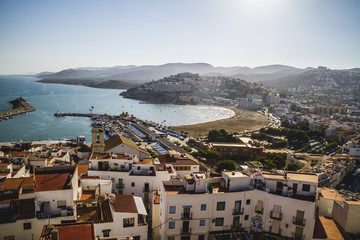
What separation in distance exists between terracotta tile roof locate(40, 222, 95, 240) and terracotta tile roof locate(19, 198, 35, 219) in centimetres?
160

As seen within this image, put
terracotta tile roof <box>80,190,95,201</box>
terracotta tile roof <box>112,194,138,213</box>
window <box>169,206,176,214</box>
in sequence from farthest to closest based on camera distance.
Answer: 1. terracotta tile roof <box>80,190,95,201</box>
2. terracotta tile roof <box>112,194,138,213</box>
3. window <box>169,206,176,214</box>

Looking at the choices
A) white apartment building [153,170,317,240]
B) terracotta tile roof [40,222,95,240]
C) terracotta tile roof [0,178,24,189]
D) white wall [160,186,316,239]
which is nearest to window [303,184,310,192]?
white apartment building [153,170,317,240]

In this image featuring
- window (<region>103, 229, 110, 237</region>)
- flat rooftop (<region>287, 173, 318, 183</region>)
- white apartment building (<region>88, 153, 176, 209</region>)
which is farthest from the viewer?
white apartment building (<region>88, 153, 176, 209</region>)

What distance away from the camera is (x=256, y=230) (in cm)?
664

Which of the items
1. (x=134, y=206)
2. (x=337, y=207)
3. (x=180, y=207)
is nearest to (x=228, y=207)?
(x=180, y=207)

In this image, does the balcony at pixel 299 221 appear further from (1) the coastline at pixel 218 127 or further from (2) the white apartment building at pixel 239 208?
(1) the coastline at pixel 218 127

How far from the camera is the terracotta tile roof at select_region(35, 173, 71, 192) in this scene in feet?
20.5

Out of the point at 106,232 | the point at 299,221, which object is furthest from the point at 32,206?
the point at 299,221

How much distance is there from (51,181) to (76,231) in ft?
8.46

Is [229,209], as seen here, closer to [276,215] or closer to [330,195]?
[276,215]

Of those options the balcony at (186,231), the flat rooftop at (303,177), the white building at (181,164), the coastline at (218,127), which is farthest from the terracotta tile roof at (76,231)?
the coastline at (218,127)

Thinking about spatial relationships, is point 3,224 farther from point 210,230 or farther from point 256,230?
point 256,230

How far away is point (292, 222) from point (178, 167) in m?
5.64

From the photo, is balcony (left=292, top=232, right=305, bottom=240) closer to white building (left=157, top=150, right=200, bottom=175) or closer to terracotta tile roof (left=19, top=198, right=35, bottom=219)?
white building (left=157, top=150, right=200, bottom=175)
